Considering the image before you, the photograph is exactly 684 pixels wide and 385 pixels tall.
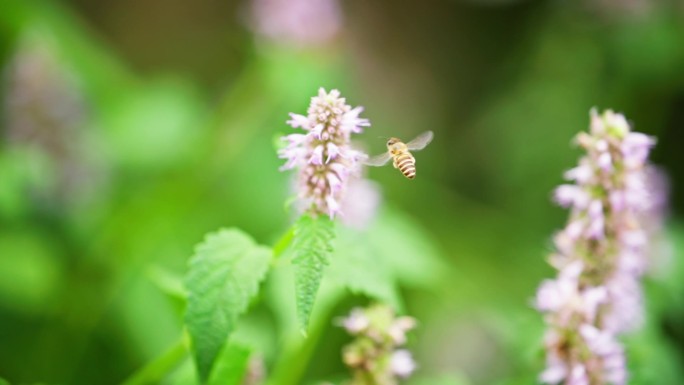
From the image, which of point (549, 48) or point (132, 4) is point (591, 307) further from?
point (132, 4)

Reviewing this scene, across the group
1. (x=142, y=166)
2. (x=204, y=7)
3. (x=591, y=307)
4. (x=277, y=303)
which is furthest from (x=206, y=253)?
(x=204, y=7)

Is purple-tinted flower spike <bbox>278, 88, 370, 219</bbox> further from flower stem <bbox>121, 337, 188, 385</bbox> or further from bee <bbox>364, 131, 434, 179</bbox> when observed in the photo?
flower stem <bbox>121, 337, 188, 385</bbox>

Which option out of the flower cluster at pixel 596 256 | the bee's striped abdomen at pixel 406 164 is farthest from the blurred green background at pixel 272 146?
the bee's striped abdomen at pixel 406 164

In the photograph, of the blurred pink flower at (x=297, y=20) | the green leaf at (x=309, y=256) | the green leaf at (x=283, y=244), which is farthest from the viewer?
the blurred pink flower at (x=297, y=20)

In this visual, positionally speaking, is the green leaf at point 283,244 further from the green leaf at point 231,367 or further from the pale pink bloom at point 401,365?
the pale pink bloom at point 401,365

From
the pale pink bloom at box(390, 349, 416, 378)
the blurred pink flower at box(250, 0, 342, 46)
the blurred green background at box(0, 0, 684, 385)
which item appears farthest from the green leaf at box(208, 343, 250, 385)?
the blurred pink flower at box(250, 0, 342, 46)

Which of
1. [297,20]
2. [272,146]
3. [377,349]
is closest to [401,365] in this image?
[377,349]
